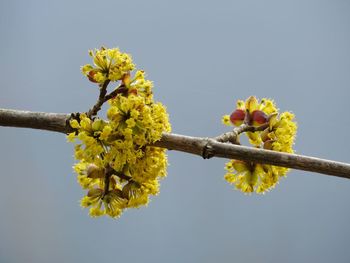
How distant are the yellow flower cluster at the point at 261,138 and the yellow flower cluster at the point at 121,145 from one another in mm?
278

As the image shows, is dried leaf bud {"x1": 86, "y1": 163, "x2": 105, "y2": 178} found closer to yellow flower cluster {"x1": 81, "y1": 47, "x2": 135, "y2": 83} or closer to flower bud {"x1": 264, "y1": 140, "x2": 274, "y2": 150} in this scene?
Answer: yellow flower cluster {"x1": 81, "y1": 47, "x2": 135, "y2": 83}

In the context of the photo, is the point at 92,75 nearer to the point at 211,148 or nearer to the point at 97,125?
the point at 97,125

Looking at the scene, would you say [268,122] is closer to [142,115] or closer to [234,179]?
[234,179]

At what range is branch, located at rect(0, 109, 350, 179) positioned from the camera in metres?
1.26

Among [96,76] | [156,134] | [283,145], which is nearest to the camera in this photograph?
[156,134]

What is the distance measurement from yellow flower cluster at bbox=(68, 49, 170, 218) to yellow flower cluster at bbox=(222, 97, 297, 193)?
0.28 m

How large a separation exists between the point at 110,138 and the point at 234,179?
1.59 ft

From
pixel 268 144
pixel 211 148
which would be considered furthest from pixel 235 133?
pixel 211 148

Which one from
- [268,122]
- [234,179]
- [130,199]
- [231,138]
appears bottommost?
[130,199]

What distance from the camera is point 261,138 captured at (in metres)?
1.74

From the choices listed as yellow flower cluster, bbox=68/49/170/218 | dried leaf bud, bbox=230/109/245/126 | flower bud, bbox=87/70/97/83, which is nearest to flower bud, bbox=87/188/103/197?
yellow flower cluster, bbox=68/49/170/218

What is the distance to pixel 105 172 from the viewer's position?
158 centimetres

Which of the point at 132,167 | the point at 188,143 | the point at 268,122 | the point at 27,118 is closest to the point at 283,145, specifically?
the point at 268,122

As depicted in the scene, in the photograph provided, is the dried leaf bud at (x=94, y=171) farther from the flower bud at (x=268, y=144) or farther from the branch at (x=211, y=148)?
the flower bud at (x=268, y=144)
